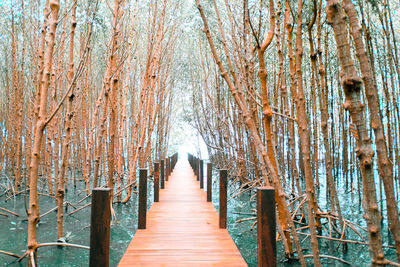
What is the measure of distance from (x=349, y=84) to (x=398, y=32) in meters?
8.91

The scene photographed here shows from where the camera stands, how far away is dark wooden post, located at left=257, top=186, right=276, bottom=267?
1775 mm

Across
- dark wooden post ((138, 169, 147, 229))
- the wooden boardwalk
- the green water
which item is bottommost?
the green water

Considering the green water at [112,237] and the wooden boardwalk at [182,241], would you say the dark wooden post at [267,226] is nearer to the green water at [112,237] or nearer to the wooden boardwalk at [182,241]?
the wooden boardwalk at [182,241]

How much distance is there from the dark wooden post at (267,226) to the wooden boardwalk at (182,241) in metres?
0.54

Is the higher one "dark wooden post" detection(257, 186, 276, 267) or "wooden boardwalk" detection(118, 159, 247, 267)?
"dark wooden post" detection(257, 186, 276, 267)

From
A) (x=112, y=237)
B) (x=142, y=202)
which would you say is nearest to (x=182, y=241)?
(x=142, y=202)

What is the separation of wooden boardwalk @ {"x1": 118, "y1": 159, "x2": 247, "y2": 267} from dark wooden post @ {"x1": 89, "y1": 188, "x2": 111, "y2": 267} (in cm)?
53

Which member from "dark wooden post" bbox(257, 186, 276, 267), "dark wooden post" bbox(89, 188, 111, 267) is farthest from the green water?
"dark wooden post" bbox(89, 188, 111, 267)

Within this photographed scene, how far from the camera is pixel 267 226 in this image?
1.77 m

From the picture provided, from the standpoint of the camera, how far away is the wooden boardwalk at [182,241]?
2334 millimetres

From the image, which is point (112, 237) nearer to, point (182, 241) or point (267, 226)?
point (182, 241)

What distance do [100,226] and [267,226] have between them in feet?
2.96

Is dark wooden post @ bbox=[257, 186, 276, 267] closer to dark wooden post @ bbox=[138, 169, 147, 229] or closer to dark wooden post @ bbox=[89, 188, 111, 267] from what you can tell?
dark wooden post @ bbox=[89, 188, 111, 267]

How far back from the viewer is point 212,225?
3328mm
